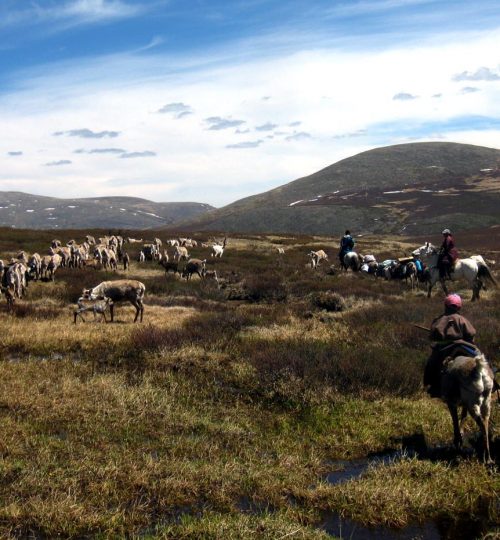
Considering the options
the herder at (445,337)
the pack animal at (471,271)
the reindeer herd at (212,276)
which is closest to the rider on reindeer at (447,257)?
the pack animal at (471,271)

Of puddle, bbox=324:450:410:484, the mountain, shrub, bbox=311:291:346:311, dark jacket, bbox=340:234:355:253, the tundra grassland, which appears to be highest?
the mountain

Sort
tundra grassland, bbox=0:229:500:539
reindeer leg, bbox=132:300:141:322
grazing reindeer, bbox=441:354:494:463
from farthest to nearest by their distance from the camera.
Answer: reindeer leg, bbox=132:300:141:322 → grazing reindeer, bbox=441:354:494:463 → tundra grassland, bbox=0:229:500:539

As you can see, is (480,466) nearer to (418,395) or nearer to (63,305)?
(418,395)

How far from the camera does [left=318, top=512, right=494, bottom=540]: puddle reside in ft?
18.1

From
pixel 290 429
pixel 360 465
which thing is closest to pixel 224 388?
pixel 290 429

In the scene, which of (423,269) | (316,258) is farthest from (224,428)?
(316,258)

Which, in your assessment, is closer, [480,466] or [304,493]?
[304,493]

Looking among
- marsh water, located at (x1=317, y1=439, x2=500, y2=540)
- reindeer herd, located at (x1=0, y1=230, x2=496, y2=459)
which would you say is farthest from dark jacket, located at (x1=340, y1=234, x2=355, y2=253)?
marsh water, located at (x1=317, y1=439, x2=500, y2=540)

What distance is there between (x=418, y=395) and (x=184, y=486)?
5.47 m

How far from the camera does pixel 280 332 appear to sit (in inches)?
561

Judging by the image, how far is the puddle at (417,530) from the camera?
18.1 feet

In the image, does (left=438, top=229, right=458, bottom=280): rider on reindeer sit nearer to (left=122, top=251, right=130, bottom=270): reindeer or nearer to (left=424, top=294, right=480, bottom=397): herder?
(left=424, top=294, right=480, bottom=397): herder

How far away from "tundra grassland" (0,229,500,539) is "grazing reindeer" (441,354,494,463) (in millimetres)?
635

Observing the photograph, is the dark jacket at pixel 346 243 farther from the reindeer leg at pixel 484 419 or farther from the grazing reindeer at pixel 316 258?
the reindeer leg at pixel 484 419
